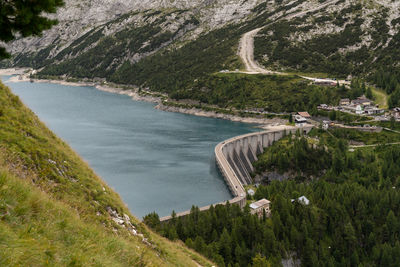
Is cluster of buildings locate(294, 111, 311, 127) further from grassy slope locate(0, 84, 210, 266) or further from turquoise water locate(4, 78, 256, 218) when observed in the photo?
grassy slope locate(0, 84, 210, 266)

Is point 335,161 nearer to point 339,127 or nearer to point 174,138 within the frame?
point 339,127

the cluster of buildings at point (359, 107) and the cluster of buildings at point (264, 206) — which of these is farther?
the cluster of buildings at point (359, 107)

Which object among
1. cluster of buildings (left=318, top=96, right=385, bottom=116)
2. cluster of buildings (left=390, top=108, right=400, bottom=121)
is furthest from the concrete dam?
cluster of buildings (left=390, top=108, right=400, bottom=121)

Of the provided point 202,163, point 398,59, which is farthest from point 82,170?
point 398,59

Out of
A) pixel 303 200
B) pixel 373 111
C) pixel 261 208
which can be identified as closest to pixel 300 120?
pixel 373 111

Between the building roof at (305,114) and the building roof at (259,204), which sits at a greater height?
the building roof at (305,114)

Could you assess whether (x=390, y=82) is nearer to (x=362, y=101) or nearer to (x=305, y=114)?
(x=362, y=101)

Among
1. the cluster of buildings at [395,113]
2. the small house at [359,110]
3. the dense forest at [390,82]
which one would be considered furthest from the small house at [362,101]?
the cluster of buildings at [395,113]

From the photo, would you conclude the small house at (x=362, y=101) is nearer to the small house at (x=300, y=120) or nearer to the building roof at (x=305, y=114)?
the building roof at (x=305, y=114)
